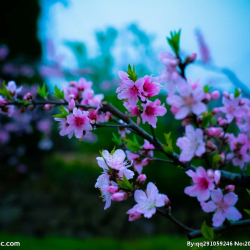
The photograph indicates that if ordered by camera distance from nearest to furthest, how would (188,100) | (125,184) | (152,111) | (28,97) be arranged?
(188,100)
(125,184)
(152,111)
(28,97)

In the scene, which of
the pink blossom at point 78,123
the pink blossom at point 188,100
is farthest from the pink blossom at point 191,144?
the pink blossom at point 78,123

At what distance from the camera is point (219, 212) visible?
63 cm

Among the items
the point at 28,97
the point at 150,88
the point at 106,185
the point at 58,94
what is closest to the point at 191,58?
the point at 150,88

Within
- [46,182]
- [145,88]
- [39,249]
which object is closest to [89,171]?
[46,182]

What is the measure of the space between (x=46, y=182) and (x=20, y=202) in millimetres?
846

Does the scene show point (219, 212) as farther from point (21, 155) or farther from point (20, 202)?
point (21, 155)

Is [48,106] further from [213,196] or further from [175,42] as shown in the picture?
[213,196]

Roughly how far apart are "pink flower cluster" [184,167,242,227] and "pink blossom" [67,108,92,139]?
0.46 meters

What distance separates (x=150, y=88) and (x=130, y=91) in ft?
0.25

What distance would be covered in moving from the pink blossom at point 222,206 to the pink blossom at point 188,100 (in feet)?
0.78

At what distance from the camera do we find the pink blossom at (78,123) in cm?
85

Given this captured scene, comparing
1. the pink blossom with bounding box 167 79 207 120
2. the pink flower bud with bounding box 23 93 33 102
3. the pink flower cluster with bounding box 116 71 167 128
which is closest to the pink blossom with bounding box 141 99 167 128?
the pink flower cluster with bounding box 116 71 167 128

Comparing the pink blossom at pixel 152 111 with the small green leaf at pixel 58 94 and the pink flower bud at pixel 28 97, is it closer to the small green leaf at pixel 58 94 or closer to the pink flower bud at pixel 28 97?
the small green leaf at pixel 58 94

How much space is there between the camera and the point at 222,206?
0.62 meters
